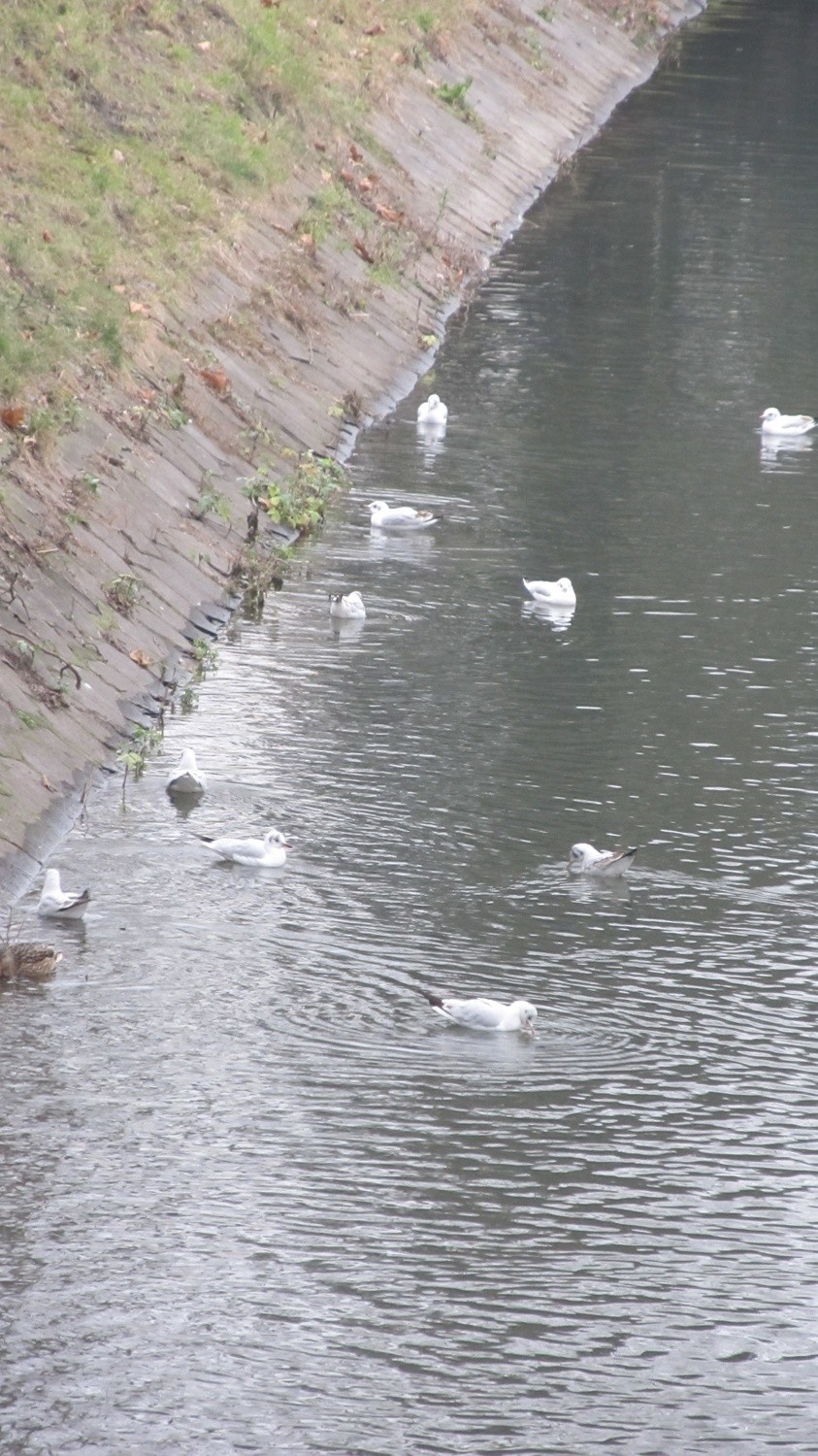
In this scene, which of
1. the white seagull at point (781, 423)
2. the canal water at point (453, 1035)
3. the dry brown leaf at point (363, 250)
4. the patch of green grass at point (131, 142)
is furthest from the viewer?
the dry brown leaf at point (363, 250)

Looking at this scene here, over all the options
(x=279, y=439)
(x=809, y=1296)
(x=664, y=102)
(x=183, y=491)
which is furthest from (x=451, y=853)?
(x=664, y=102)

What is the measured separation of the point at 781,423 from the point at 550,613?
27.9ft

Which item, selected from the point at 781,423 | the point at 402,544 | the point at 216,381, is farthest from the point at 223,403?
the point at 781,423

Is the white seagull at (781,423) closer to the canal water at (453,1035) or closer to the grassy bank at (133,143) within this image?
the canal water at (453,1035)

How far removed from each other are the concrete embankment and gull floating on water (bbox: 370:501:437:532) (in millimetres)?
1372

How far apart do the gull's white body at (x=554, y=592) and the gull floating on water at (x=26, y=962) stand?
9588 millimetres

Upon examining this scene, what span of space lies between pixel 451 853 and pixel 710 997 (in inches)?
114

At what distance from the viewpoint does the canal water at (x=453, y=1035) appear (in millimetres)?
11516

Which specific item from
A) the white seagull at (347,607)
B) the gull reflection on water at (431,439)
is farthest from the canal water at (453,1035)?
the gull reflection on water at (431,439)

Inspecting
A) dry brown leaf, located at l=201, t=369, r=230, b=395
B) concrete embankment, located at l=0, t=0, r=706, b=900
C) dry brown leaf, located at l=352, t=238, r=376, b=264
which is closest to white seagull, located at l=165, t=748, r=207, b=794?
concrete embankment, located at l=0, t=0, r=706, b=900

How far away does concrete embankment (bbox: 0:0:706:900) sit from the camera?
63.5ft

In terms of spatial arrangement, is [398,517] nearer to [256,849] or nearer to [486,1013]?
[256,849]

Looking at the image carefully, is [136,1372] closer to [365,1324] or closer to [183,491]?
[365,1324]

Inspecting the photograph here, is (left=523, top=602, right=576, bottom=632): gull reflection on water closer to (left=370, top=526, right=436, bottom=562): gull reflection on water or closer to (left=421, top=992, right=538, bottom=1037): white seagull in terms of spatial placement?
(left=370, top=526, right=436, bottom=562): gull reflection on water
